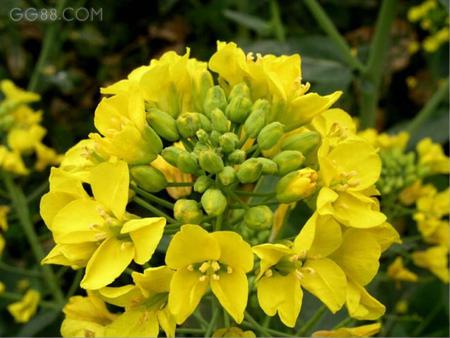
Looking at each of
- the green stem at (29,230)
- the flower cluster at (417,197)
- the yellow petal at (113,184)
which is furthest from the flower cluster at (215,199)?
the green stem at (29,230)

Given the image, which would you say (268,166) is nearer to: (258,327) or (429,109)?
(258,327)

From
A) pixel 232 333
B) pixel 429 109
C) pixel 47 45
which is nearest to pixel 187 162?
pixel 232 333

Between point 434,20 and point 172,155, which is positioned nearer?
point 172,155

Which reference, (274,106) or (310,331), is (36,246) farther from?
(274,106)

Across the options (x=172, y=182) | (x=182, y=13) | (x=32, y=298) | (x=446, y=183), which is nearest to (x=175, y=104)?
(x=172, y=182)

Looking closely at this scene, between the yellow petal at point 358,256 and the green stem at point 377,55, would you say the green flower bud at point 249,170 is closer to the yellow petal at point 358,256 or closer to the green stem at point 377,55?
the yellow petal at point 358,256

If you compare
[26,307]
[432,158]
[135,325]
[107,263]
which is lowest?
[26,307]

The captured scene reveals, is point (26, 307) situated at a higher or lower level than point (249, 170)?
lower
